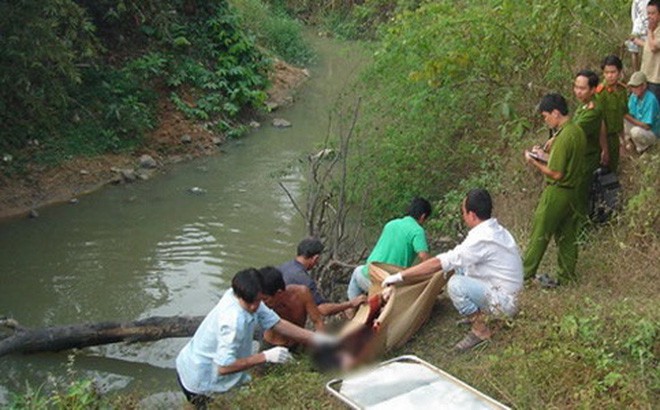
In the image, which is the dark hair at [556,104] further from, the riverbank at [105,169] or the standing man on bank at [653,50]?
the riverbank at [105,169]

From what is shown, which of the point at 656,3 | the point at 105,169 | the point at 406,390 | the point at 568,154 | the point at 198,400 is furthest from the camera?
the point at 105,169

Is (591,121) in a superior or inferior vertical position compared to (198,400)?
superior

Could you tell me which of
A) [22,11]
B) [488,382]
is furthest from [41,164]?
[488,382]

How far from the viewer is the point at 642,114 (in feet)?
25.3

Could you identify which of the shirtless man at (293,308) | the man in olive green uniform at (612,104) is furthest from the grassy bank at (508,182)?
the man in olive green uniform at (612,104)

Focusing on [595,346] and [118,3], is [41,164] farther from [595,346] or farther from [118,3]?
[595,346]

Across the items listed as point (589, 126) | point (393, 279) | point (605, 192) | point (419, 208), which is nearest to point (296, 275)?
point (393, 279)

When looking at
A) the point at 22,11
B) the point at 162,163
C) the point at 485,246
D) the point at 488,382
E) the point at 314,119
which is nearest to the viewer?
the point at 488,382

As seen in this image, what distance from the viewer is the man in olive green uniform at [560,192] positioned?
20.4 feet

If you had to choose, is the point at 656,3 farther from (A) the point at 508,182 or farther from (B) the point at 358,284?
(B) the point at 358,284

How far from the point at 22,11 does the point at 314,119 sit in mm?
7882

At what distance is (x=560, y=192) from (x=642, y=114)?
6.63 feet

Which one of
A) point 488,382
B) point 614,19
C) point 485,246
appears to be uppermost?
point 614,19

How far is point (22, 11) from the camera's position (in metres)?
10.5
